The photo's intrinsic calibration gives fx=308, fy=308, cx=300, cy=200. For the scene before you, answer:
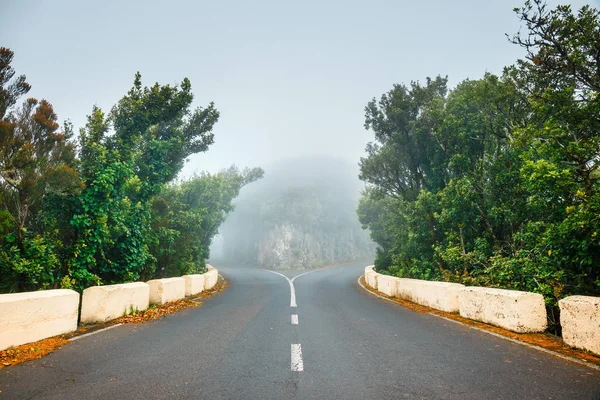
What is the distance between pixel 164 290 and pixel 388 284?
29.8 ft

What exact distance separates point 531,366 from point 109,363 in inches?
242

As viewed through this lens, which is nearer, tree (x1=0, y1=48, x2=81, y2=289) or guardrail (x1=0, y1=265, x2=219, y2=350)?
guardrail (x1=0, y1=265, x2=219, y2=350)

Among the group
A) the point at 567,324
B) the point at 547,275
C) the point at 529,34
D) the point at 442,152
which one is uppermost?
the point at 529,34

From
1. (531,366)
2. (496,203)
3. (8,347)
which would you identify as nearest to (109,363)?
(8,347)

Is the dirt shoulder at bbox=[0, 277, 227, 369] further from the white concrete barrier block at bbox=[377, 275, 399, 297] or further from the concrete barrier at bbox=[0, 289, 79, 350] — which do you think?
the white concrete barrier block at bbox=[377, 275, 399, 297]

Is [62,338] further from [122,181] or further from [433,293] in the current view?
[433,293]

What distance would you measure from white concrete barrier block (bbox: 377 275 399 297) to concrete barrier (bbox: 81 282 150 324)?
9599 millimetres

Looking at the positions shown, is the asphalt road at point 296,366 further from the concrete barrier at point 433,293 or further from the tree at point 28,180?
the tree at point 28,180

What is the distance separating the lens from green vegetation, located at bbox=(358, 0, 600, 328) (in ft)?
22.8

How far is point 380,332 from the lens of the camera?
668 centimetres

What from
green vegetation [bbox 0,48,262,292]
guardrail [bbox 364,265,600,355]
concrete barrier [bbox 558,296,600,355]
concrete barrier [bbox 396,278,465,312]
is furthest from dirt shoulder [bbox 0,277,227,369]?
concrete barrier [bbox 558,296,600,355]

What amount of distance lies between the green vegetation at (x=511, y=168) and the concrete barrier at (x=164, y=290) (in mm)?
9815

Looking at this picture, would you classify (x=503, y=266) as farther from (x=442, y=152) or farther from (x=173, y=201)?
(x=173, y=201)

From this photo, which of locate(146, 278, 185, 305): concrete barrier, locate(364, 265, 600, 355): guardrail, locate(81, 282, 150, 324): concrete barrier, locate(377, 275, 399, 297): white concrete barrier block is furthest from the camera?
locate(377, 275, 399, 297): white concrete barrier block
